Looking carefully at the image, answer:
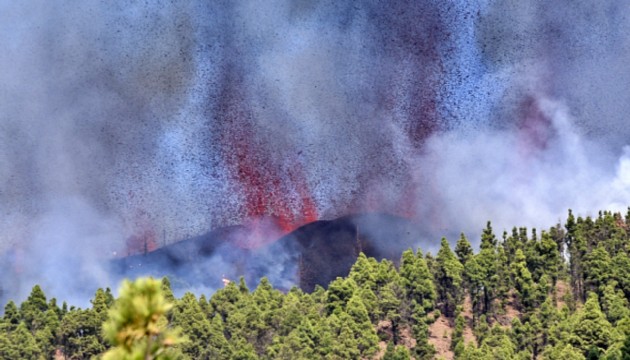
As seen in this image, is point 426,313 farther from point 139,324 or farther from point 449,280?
point 139,324

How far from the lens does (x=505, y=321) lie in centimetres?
7812

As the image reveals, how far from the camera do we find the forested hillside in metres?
70.7

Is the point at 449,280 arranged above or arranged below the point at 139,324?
above

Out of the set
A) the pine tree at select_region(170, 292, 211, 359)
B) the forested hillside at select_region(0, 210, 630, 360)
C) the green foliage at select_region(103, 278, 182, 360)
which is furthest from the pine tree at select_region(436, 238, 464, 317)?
the green foliage at select_region(103, 278, 182, 360)

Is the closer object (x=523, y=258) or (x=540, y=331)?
(x=540, y=331)

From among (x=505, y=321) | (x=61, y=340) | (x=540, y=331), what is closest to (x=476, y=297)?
(x=505, y=321)

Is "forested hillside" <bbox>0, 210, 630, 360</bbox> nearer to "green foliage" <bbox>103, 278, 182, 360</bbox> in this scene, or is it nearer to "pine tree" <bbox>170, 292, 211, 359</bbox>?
"pine tree" <bbox>170, 292, 211, 359</bbox>

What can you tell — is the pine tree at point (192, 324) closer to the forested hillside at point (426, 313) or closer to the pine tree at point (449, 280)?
the forested hillside at point (426, 313)

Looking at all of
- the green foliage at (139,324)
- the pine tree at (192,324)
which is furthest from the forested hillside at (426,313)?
the green foliage at (139,324)

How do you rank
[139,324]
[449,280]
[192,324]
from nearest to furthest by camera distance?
[139,324], [192,324], [449,280]

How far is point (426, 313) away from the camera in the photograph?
77062 millimetres

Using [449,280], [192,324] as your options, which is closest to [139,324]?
[192,324]

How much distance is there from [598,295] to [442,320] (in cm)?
1104

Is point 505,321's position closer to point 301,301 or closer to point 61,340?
point 301,301
